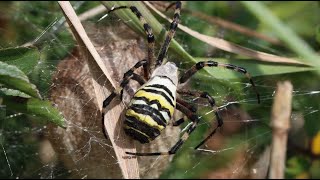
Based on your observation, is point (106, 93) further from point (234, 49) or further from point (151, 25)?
point (234, 49)

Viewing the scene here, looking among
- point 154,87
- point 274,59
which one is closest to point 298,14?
point 274,59

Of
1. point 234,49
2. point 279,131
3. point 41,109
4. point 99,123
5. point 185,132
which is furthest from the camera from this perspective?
point 234,49

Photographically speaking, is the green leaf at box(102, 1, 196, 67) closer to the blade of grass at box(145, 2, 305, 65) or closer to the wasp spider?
the wasp spider

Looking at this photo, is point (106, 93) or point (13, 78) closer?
point (13, 78)

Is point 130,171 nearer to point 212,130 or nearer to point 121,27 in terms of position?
point 212,130

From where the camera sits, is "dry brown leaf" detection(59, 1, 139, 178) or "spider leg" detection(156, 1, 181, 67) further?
"spider leg" detection(156, 1, 181, 67)

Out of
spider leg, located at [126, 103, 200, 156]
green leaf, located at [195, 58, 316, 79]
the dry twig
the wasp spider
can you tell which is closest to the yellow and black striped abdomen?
the wasp spider

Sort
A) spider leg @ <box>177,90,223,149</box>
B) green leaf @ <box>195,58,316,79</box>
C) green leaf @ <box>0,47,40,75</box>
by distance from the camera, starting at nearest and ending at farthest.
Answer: green leaf @ <box>0,47,40,75</box>, spider leg @ <box>177,90,223,149</box>, green leaf @ <box>195,58,316,79</box>

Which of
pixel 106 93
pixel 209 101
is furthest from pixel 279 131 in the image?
pixel 209 101

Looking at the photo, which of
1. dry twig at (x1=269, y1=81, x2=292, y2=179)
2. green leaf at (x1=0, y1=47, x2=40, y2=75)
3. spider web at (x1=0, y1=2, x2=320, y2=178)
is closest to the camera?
dry twig at (x1=269, y1=81, x2=292, y2=179)
